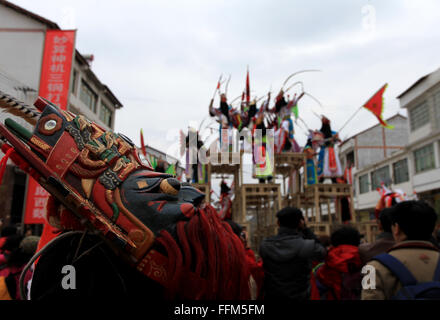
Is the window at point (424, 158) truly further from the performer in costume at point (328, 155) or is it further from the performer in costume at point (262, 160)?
the performer in costume at point (262, 160)

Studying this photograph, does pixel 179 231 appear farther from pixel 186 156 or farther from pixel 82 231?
pixel 186 156

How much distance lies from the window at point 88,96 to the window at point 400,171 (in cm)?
1529

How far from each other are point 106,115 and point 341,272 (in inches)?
630

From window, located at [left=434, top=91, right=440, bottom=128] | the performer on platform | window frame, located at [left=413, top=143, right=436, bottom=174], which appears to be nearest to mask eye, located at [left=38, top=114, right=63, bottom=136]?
the performer on platform

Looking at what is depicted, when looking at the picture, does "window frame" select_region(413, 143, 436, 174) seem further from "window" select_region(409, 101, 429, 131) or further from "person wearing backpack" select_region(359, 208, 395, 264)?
"person wearing backpack" select_region(359, 208, 395, 264)

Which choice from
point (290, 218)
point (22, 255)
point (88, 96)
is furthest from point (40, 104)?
point (88, 96)

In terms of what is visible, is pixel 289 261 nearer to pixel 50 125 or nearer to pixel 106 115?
pixel 50 125

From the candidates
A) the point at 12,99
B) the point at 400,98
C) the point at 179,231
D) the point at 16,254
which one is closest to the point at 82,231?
the point at 179,231

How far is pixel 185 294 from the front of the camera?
1194 millimetres

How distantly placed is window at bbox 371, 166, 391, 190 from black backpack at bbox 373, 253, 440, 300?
17.3 m

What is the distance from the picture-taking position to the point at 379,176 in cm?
1798

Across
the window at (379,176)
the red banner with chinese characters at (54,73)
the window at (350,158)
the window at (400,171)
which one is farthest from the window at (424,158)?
the red banner with chinese characters at (54,73)

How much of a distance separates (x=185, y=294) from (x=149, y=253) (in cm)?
20

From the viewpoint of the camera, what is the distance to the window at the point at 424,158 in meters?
13.4
